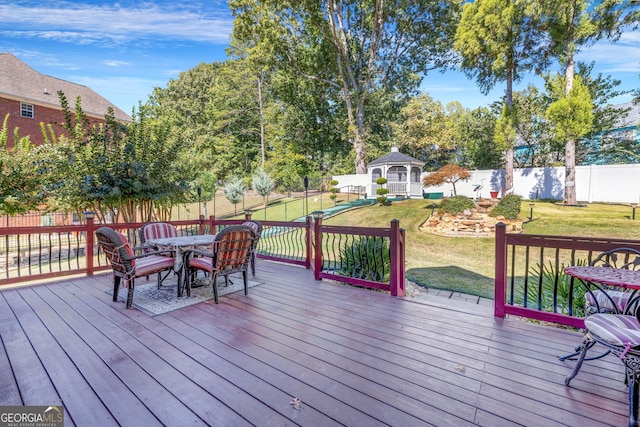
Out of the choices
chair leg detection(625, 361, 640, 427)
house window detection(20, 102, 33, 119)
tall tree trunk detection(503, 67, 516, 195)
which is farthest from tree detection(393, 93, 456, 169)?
chair leg detection(625, 361, 640, 427)

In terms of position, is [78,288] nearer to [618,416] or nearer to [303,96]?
[618,416]

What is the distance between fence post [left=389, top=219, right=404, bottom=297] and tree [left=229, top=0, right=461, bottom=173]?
51.8 ft

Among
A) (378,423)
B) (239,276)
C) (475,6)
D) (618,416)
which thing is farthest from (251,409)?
(475,6)

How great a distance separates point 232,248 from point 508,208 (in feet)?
32.7

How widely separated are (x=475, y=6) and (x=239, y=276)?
16.2m

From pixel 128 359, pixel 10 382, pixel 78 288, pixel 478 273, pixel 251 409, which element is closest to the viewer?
pixel 251 409

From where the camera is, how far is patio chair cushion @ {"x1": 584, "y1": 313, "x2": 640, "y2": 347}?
5.51 ft

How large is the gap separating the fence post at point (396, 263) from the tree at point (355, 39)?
1578 cm

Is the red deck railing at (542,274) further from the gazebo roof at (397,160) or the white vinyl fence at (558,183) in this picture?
the gazebo roof at (397,160)

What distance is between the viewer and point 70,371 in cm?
220

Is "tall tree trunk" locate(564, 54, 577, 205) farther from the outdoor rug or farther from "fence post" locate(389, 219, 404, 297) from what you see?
the outdoor rug

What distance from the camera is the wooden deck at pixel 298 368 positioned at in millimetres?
1773

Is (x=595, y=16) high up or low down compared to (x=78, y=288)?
up

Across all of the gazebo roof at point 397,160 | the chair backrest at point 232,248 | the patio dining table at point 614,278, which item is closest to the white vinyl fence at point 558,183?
the gazebo roof at point 397,160
